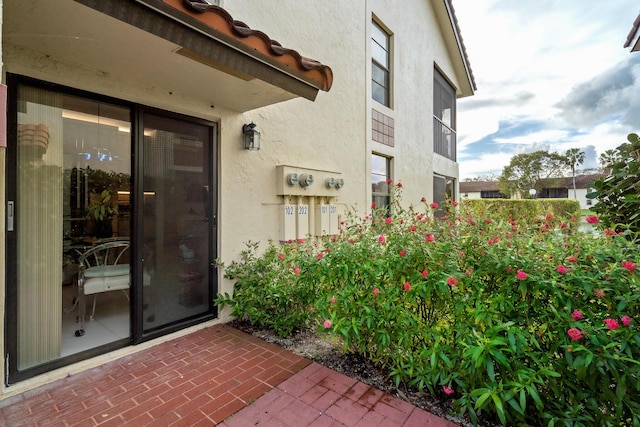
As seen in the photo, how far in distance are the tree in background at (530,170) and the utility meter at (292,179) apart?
5089 cm

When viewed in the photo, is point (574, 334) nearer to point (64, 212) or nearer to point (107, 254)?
point (107, 254)

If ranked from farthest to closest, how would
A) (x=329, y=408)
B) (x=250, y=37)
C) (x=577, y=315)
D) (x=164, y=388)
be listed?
(x=250, y=37), (x=164, y=388), (x=329, y=408), (x=577, y=315)

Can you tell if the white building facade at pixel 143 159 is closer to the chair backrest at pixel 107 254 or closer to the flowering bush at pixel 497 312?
the chair backrest at pixel 107 254

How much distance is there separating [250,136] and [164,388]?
3580 millimetres

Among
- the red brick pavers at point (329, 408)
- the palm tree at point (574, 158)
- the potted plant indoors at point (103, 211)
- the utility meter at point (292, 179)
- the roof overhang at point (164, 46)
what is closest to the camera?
the roof overhang at point (164, 46)

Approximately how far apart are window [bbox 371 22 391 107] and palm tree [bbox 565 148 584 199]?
5345 centimetres

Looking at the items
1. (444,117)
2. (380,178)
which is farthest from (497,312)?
(444,117)

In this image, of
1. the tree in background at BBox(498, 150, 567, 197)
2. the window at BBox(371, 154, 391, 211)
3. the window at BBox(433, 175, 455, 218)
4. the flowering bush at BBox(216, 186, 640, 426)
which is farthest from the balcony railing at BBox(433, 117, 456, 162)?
the tree in background at BBox(498, 150, 567, 197)

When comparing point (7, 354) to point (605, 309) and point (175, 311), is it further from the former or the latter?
point (605, 309)

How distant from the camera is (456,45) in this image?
13180 mm

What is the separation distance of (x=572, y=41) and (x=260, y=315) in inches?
621

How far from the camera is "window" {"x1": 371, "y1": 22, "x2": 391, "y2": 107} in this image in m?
8.82

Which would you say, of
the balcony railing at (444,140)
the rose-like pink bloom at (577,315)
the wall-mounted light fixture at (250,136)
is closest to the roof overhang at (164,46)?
the wall-mounted light fixture at (250,136)

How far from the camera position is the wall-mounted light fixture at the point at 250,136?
193 inches
